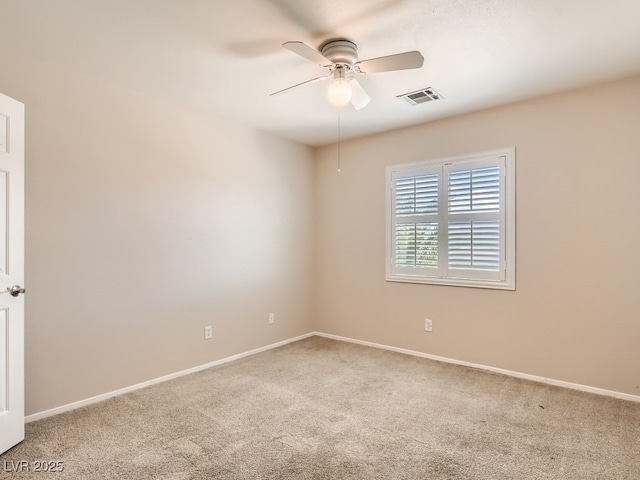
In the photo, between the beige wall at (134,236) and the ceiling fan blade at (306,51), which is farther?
the beige wall at (134,236)

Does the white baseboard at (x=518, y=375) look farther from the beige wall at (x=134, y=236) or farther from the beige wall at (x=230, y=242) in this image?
the beige wall at (x=134, y=236)

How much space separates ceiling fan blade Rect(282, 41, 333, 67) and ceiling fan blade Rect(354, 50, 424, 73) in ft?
0.69

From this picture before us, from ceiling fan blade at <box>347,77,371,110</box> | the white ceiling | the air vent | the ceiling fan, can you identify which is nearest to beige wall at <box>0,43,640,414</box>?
the white ceiling

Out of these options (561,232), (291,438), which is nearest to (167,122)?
(291,438)

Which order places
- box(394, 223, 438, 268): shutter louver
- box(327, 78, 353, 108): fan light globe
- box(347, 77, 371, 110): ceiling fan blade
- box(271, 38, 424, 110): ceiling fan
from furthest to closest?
box(394, 223, 438, 268): shutter louver → box(347, 77, 371, 110): ceiling fan blade → box(327, 78, 353, 108): fan light globe → box(271, 38, 424, 110): ceiling fan

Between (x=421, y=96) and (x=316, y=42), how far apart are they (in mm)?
1273

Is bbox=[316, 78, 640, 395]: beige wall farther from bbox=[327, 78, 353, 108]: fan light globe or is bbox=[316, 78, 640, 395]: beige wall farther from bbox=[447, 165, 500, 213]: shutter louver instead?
bbox=[327, 78, 353, 108]: fan light globe

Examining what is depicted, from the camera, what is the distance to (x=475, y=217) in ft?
11.6

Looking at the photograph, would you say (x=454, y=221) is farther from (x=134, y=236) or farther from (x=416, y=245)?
(x=134, y=236)

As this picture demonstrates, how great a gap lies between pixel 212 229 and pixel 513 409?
9.94ft

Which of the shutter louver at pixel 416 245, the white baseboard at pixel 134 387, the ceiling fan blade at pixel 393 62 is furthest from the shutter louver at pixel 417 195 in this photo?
the white baseboard at pixel 134 387

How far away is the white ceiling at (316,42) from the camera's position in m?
1.97

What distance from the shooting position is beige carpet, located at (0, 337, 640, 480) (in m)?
1.96

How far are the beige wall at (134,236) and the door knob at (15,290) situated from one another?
0.31 meters
